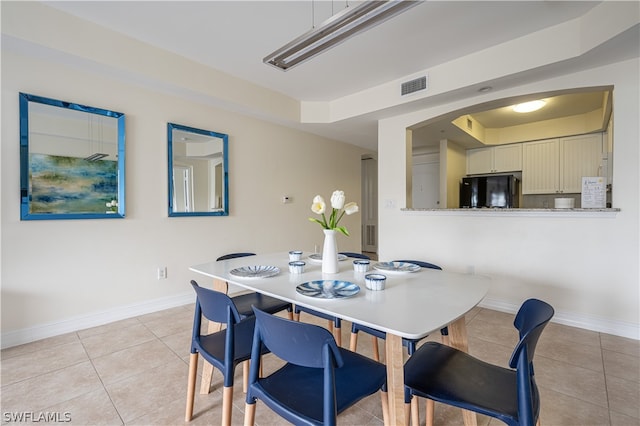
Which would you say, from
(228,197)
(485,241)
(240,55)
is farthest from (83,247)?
(485,241)

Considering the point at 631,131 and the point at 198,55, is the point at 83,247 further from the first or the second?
the point at 631,131

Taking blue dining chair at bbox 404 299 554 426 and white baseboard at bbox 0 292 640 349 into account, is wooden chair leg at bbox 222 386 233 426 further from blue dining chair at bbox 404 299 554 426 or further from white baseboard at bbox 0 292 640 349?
white baseboard at bbox 0 292 640 349

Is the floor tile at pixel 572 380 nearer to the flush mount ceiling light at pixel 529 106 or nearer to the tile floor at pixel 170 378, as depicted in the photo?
the tile floor at pixel 170 378

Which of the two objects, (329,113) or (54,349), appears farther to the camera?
(329,113)

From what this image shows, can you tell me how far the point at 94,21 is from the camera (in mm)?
2326

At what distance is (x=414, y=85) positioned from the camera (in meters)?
3.17

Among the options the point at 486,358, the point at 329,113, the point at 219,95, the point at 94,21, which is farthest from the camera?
the point at 329,113

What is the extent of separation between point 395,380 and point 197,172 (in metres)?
3.07

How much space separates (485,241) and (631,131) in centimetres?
148

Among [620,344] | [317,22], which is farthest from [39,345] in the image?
[620,344]

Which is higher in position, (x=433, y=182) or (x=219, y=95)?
(x=219, y=95)

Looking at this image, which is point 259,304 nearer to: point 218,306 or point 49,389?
point 218,306

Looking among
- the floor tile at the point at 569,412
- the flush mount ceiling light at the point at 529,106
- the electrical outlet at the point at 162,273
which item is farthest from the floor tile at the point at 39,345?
the flush mount ceiling light at the point at 529,106

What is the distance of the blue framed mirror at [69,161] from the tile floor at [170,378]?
1.10 m
